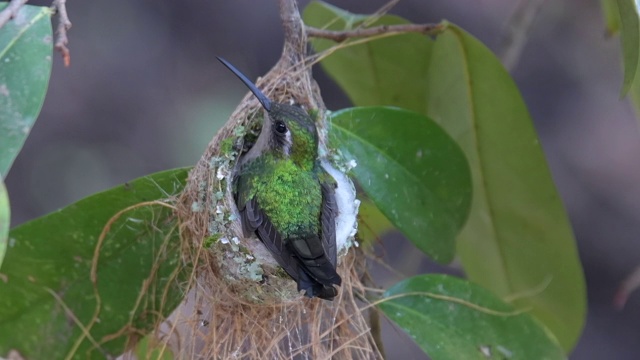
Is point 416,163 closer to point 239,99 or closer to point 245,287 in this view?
point 245,287

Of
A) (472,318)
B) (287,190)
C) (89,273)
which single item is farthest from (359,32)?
(89,273)

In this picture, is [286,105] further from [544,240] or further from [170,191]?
[544,240]

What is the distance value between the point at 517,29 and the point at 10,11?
1.88 metres

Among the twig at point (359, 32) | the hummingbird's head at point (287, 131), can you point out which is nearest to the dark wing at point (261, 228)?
the hummingbird's head at point (287, 131)

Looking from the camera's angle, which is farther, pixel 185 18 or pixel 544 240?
pixel 185 18

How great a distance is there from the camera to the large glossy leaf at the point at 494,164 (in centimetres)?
262

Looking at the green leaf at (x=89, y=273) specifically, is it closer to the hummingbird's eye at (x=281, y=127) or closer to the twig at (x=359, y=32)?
the hummingbird's eye at (x=281, y=127)

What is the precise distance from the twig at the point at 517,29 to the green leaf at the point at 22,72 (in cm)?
173

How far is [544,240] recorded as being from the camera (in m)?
2.67

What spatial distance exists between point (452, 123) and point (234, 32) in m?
3.02

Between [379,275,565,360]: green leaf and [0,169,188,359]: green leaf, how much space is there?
1.94 feet

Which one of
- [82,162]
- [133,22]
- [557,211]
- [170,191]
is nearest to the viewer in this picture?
[170,191]

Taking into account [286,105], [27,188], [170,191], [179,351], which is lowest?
[27,188]

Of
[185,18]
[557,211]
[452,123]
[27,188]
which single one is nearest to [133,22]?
[185,18]
